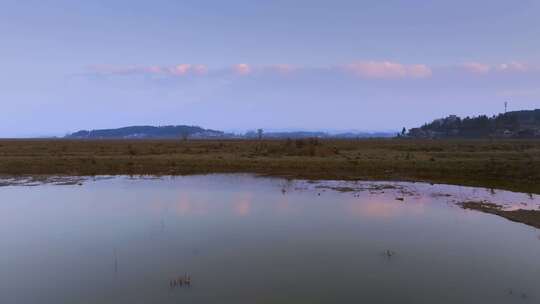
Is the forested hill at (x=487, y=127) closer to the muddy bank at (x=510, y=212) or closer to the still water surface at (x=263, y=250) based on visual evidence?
the muddy bank at (x=510, y=212)

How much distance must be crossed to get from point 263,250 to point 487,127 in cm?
17208

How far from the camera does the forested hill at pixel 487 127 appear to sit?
498ft

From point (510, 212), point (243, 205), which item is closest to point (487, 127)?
point (510, 212)

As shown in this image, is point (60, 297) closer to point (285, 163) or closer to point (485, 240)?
point (485, 240)

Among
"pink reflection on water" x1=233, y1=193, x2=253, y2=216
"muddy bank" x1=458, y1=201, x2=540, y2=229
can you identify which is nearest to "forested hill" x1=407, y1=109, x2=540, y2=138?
"muddy bank" x1=458, y1=201, x2=540, y2=229

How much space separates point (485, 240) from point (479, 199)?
370 inches

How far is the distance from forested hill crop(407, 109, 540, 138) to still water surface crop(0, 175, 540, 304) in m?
136

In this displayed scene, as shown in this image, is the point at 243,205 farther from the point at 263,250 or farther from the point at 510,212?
the point at 510,212

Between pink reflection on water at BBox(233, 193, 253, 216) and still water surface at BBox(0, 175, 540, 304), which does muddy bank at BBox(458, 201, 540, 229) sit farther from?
pink reflection on water at BBox(233, 193, 253, 216)

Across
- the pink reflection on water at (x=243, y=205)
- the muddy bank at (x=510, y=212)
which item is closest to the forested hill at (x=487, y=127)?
the muddy bank at (x=510, y=212)

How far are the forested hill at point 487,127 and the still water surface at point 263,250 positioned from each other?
136464 mm

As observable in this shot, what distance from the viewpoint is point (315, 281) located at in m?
9.94

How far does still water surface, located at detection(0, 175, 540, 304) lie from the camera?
365 inches

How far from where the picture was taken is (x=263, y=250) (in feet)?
40.8
